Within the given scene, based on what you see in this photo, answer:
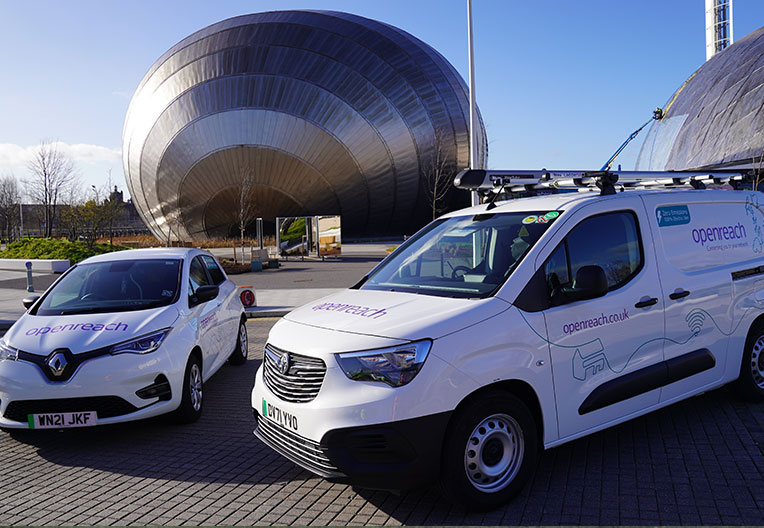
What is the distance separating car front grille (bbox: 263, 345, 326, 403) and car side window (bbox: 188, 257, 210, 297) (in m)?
2.81

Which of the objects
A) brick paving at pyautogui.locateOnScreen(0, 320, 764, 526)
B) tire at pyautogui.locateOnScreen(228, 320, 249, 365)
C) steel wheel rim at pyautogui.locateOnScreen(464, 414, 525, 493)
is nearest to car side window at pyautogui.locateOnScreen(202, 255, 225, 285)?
tire at pyautogui.locateOnScreen(228, 320, 249, 365)

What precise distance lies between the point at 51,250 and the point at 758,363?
29585 mm

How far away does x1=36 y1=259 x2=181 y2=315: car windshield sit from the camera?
630 centimetres

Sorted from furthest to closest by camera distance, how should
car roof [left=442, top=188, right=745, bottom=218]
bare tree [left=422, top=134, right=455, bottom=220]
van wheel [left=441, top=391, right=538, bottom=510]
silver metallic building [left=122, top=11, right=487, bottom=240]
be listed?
bare tree [left=422, top=134, right=455, bottom=220], silver metallic building [left=122, top=11, right=487, bottom=240], car roof [left=442, top=188, right=745, bottom=218], van wheel [left=441, top=391, right=538, bottom=510]

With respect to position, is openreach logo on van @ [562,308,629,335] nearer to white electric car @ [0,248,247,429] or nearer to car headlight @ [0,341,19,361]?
white electric car @ [0,248,247,429]

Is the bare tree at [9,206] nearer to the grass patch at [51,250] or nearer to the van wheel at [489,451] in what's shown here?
the grass patch at [51,250]

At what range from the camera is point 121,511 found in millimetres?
4094

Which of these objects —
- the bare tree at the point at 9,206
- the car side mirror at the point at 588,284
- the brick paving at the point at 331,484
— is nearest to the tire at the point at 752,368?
the brick paving at the point at 331,484

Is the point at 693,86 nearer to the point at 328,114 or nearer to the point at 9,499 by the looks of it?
the point at 328,114

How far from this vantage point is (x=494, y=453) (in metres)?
3.87

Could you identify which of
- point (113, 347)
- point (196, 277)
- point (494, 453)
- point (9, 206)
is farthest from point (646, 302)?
point (9, 206)

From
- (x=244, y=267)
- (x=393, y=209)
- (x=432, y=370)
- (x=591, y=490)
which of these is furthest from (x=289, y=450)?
(x=393, y=209)

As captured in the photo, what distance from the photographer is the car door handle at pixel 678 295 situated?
15.9 feet

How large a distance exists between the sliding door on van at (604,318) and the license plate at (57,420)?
12.7ft
